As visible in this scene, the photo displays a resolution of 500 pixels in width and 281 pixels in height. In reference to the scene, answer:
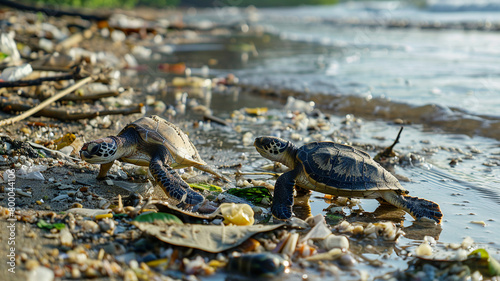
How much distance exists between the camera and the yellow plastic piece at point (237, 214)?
319 centimetres

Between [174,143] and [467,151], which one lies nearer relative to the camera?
[174,143]

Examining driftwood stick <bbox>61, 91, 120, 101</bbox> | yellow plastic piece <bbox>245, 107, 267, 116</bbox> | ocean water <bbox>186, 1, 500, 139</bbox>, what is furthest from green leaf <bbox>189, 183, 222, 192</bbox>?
ocean water <bbox>186, 1, 500, 139</bbox>

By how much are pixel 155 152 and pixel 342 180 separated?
158 cm

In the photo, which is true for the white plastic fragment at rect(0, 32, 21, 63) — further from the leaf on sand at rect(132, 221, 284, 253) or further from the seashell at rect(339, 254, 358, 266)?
the seashell at rect(339, 254, 358, 266)

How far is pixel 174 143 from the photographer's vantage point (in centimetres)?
407

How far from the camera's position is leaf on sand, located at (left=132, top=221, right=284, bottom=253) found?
2809mm

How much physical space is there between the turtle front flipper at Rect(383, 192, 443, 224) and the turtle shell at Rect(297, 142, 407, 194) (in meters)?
0.08

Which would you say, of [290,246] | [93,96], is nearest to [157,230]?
[290,246]

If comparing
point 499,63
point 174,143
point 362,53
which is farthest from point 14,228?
point 362,53

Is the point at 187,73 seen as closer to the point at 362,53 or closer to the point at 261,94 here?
the point at 261,94

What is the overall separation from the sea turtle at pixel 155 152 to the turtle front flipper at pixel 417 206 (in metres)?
1.48

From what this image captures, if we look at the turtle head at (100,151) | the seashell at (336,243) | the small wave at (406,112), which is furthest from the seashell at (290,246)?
the small wave at (406,112)

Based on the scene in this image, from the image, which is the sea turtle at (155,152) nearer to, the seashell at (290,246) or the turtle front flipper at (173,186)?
the turtle front flipper at (173,186)

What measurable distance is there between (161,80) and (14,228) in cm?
683
